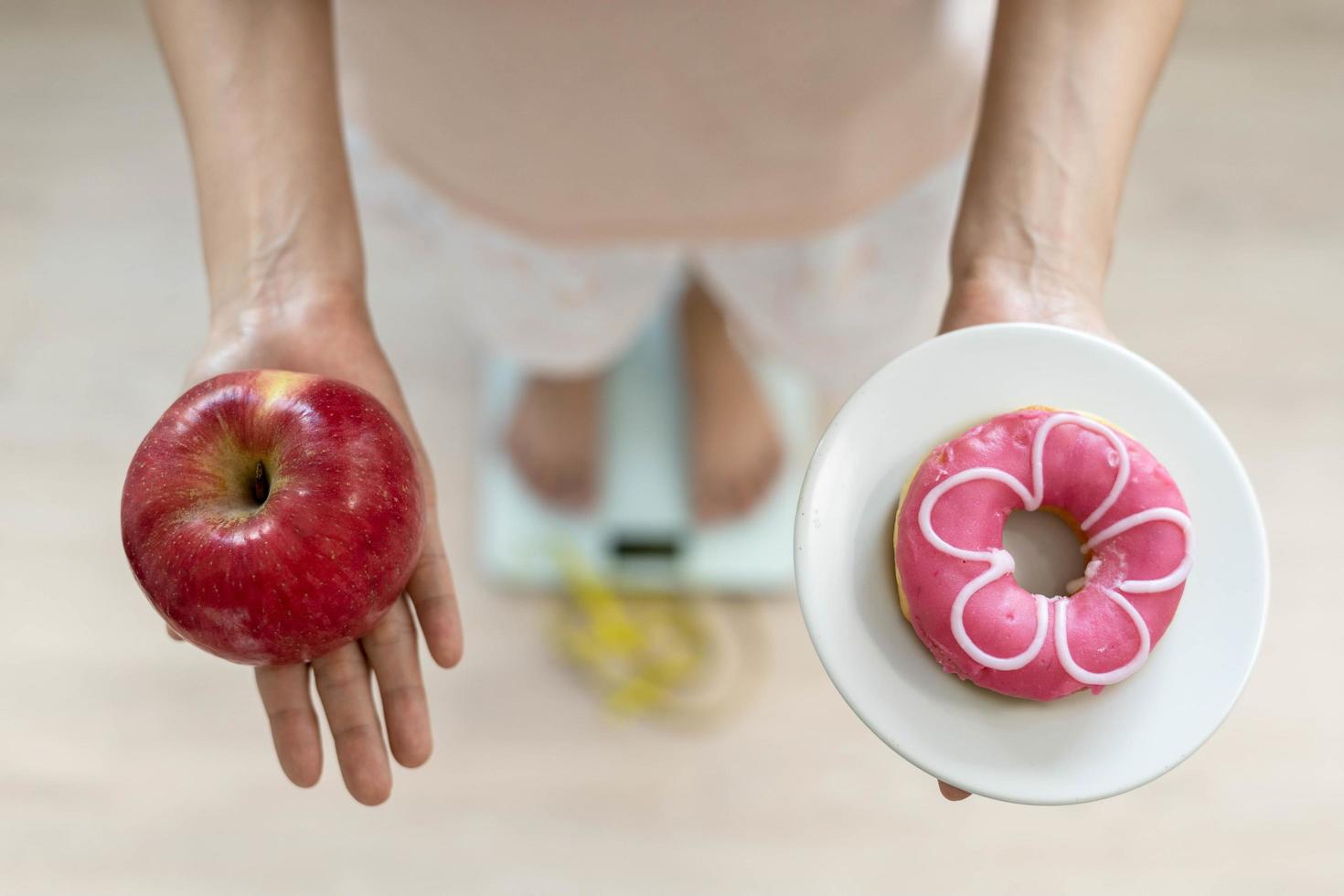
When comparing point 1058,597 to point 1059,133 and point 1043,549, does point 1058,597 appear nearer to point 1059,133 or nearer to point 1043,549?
point 1043,549

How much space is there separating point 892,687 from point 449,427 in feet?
3.09

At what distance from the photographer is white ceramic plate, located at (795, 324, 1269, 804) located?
73 centimetres

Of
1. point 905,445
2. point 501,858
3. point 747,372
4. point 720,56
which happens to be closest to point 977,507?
point 905,445

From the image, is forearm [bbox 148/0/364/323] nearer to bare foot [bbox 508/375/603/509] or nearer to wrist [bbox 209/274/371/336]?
wrist [bbox 209/274/371/336]

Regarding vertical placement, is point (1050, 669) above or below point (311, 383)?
below

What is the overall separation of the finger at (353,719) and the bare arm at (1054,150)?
20.6 inches

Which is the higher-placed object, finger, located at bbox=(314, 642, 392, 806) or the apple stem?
the apple stem

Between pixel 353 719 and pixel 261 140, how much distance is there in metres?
0.44

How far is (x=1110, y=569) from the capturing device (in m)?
0.75

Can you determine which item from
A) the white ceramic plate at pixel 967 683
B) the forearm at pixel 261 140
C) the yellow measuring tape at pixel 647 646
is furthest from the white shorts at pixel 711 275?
the yellow measuring tape at pixel 647 646

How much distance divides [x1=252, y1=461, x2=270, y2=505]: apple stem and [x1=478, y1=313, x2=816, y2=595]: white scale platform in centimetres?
73

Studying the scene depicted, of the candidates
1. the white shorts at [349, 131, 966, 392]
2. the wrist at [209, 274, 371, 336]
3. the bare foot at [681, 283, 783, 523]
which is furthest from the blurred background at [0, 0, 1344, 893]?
the wrist at [209, 274, 371, 336]

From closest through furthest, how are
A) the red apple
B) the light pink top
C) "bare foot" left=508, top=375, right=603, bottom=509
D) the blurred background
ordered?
the red apple → the light pink top → the blurred background → "bare foot" left=508, top=375, right=603, bottom=509

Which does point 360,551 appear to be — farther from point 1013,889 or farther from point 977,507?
point 1013,889
